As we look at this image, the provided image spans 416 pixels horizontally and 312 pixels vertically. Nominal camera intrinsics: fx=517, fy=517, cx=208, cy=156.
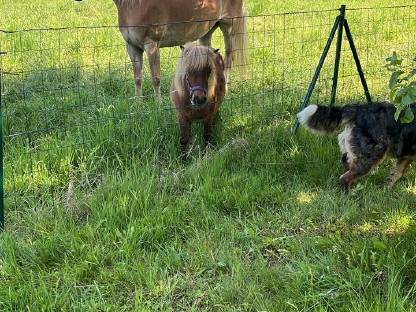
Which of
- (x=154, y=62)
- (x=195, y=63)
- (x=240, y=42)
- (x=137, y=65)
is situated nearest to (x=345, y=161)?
(x=195, y=63)

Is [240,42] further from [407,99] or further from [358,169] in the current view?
[407,99]

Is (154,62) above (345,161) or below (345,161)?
above

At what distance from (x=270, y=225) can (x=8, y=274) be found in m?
1.87

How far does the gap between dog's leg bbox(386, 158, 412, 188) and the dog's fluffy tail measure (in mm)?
625

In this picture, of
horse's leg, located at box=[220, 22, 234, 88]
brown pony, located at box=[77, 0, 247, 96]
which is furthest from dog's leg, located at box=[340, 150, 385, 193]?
horse's leg, located at box=[220, 22, 234, 88]

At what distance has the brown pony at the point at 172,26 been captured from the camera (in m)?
6.96

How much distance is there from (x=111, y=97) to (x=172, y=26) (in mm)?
1401

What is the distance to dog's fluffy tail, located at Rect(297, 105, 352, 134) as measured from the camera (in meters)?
4.51

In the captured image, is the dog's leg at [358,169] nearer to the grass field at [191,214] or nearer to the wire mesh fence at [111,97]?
the grass field at [191,214]

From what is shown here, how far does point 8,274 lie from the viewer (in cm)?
331

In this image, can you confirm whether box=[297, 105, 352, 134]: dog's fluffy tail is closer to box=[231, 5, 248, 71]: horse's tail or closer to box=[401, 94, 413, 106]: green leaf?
box=[401, 94, 413, 106]: green leaf

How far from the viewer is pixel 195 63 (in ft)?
16.7

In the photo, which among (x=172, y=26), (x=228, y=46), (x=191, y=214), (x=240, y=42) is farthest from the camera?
(x=228, y=46)

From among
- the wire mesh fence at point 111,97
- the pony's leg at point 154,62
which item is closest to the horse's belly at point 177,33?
the pony's leg at point 154,62
